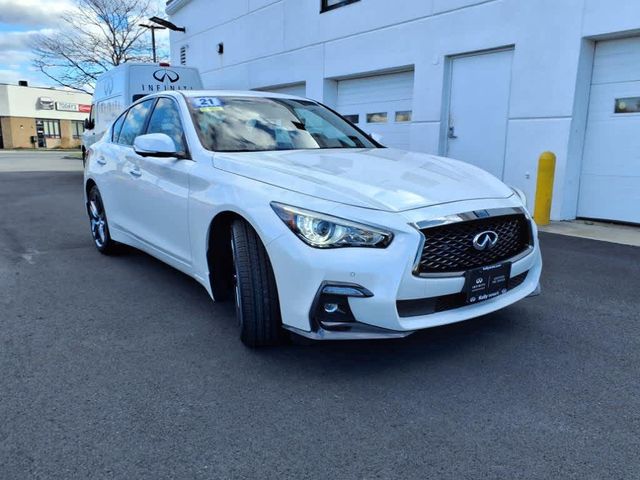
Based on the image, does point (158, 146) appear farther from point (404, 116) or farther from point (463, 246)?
point (404, 116)

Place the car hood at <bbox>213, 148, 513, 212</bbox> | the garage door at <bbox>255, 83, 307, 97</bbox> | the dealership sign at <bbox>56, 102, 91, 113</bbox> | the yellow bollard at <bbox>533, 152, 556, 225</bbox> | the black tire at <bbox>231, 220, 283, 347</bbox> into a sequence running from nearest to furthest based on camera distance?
1. the car hood at <bbox>213, 148, 513, 212</bbox>
2. the black tire at <bbox>231, 220, 283, 347</bbox>
3. the yellow bollard at <bbox>533, 152, 556, 225</bbox>
4. the garage door at <bbox>255, 83, 307, 97</bbox>
5. the dealership sign at <bbox>56, 102, 91, 113</bbox>

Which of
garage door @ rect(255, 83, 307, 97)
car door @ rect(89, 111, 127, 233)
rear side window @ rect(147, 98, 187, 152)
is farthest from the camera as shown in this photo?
garage door @ rect(255, 83, 307, 97)

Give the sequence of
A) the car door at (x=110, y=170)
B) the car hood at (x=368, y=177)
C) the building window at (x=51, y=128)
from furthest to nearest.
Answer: the building window at (x=51, y=128) → the car door at (x=110, y=170) → the car hood at (x=368, y=177)

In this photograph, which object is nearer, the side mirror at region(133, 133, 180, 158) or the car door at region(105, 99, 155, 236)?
the side mirror at region(133, 133, 180, 158)

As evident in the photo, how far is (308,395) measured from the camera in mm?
2627

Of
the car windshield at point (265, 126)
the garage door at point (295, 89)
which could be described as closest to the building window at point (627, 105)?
the car windshield at point (265, 126)

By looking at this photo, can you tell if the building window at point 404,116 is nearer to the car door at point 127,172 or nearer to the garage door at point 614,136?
the garage door at point 614,136

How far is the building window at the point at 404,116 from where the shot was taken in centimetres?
1010

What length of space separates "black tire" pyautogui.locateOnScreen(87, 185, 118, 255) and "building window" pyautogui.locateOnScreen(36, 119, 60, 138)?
60.2m

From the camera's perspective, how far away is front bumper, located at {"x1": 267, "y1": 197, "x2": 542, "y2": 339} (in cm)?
251

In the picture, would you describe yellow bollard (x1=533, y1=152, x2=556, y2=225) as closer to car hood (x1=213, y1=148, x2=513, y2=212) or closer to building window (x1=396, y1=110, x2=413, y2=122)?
building window (x1=396, y1=110, x2=413, y2=122)

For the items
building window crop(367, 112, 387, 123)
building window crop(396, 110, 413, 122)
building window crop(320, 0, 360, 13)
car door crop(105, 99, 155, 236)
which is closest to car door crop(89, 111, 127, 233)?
car door crop(105, 99, 155, 236)

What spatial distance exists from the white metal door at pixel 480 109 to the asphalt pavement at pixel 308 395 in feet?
15.8

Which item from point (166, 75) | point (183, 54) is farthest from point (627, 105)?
point (183, 54)
